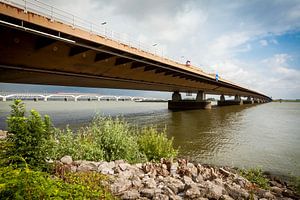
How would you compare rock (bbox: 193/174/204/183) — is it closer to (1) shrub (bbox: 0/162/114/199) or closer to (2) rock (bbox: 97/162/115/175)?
(2) rock (bbox: 97/162/115/175)

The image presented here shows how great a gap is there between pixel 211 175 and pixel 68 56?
16.1m

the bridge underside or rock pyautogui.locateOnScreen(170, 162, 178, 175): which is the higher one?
the bridge underside

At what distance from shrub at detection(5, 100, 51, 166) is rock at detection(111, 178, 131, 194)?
6.29 feet

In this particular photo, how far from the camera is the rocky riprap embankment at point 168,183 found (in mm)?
4688

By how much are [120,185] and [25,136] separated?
253 cm

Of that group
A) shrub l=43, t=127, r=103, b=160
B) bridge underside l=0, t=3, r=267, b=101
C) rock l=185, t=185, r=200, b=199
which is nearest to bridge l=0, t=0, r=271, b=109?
bridge underside l=0, t=3, r=267, b=101

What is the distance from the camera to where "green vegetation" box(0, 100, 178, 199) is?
3.12 m

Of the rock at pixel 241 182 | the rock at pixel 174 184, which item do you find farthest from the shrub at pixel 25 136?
the rock at pixel 241 182

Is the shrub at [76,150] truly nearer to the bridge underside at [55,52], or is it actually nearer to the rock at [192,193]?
the rock at [192,193]

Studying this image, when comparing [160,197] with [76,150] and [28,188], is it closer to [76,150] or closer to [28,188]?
[28,188]

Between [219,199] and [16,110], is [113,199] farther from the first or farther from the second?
[16,110]

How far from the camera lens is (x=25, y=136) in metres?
4.47

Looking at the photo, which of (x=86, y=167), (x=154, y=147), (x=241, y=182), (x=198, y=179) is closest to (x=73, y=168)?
(x=86, y=167)

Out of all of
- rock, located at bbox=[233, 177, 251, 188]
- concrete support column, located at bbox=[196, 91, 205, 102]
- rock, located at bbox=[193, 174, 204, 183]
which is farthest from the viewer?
concrete support column, located at bbox=[196, 91, 205, 102]
